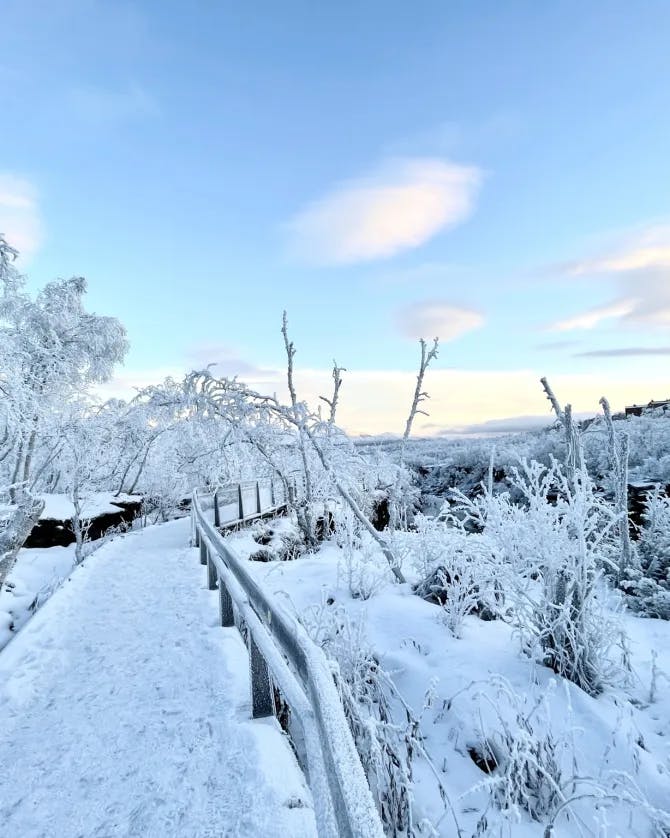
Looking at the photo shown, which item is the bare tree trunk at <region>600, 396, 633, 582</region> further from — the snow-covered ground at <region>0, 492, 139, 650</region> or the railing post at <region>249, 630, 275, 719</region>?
the snow-covered ground at <region>0, 492, 139, 650</region>

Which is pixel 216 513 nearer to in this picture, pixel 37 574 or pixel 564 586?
Result: pixel 37 574

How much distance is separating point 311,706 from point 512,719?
286cm

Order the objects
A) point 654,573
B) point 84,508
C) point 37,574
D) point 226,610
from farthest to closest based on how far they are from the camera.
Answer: point 84,508 < point 37,574 < point 654,573 < point 226,610

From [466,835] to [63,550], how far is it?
59.7ft

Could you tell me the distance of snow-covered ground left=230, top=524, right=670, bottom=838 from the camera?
348 cm

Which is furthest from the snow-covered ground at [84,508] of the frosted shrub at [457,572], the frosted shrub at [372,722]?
the frosted shrub at [372,722]

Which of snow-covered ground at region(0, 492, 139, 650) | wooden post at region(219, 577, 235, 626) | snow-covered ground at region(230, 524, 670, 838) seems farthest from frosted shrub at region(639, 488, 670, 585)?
snow-covered ground at region(0, 492, 139, 650)

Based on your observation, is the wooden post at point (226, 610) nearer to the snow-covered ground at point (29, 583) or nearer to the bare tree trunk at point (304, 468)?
the snow-covered ground at point (29, 583)

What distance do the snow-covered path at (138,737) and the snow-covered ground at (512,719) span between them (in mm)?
1060

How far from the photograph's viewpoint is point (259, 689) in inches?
152

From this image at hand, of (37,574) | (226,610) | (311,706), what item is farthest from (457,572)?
(37,574)

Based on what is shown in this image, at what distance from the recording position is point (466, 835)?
337 cm

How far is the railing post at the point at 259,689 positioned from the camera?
385cm

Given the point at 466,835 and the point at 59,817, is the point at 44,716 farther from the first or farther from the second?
the point at 466,835
